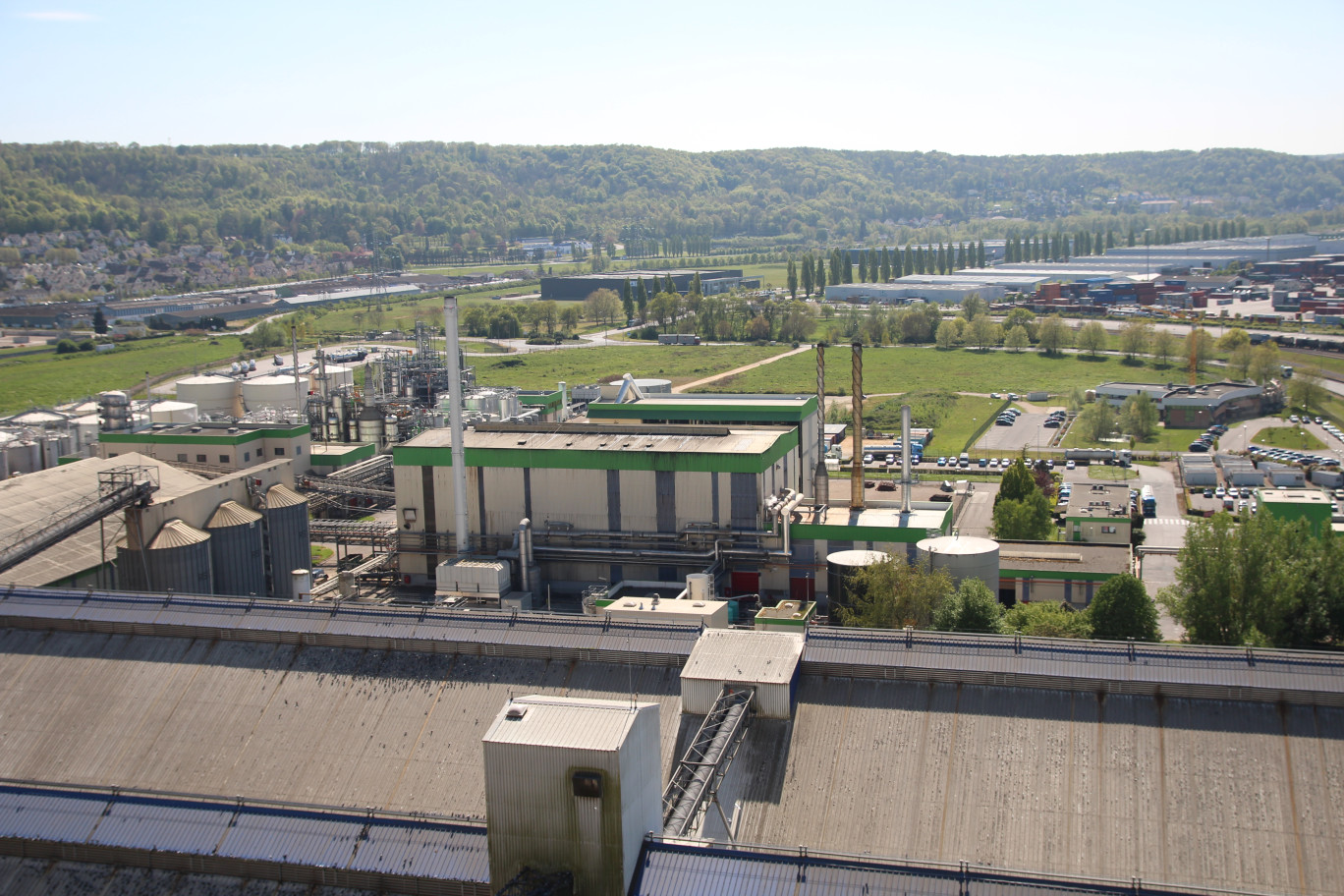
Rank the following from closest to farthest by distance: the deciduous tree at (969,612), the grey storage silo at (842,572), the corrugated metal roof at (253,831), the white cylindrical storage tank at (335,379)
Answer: the corrugated metal roof at (253,831) → the deciduous tree at (969,612) → the grey storage silo at (842,572) → the white cylindrical storage tank at (335,379)

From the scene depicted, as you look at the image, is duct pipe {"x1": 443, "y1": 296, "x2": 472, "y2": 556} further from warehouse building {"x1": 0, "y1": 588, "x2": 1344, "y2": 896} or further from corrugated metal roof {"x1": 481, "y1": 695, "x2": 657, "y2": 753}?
corrugated metal roof {"x1": 481, "y1": 695, "x2": 657, "y2": 753}

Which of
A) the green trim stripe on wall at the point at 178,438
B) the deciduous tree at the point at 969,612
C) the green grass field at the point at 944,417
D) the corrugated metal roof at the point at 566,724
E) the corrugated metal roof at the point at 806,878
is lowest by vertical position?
the green grass field at the point at 944,417

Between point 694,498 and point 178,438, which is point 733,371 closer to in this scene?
point 178,438

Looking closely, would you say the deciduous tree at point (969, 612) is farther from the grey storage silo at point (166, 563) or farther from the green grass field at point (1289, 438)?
the green grass field at point (1289, 438)

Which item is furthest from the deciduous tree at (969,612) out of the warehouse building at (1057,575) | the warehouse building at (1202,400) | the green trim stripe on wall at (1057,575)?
the warehouse building at (1202,400)

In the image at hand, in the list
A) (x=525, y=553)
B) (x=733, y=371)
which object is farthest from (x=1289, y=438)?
(x=525, y=553)

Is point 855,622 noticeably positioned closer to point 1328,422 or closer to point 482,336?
point 1328,422

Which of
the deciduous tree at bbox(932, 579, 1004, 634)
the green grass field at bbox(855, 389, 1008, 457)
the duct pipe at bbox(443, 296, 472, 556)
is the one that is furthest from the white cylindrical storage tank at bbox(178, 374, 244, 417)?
the deciduous tree at bbox(932, 579, 1004, 634)
